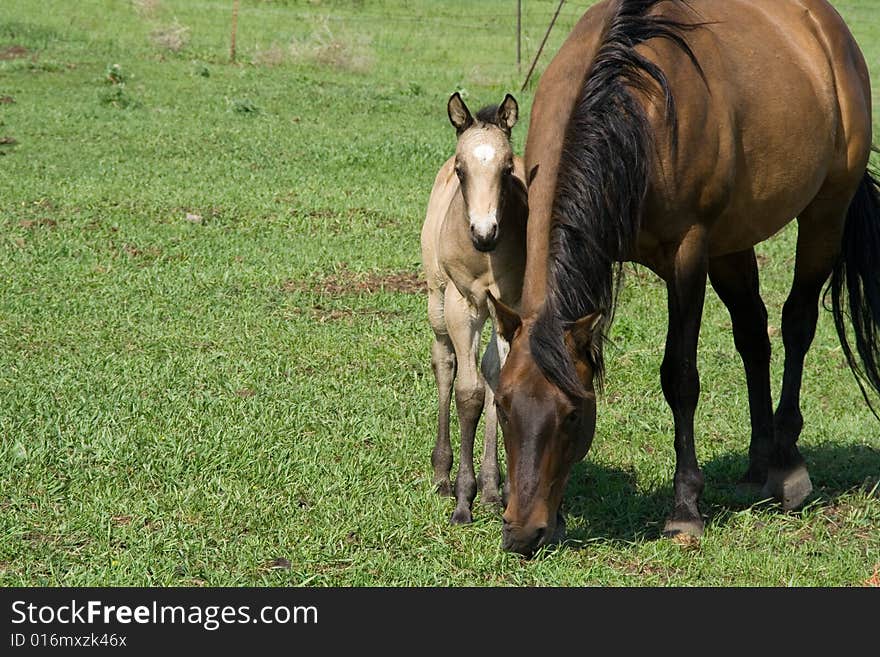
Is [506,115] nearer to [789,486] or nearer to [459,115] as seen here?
[459,115]

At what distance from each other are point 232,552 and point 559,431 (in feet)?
4.73

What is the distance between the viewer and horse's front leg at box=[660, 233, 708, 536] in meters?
4.95

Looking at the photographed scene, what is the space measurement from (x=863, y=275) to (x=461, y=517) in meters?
2.76

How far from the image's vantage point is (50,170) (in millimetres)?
12172

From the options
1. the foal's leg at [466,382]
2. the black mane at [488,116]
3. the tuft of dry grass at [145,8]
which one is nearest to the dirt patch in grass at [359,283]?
the foal's leg at [466,382]

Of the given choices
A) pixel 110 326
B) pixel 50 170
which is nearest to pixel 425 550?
pixel 110 326

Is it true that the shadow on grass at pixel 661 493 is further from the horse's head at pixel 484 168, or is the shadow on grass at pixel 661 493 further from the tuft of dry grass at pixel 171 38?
the tuft of dry grass at pixel 171 38

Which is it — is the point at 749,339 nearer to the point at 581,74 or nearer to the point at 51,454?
the point at 581,74

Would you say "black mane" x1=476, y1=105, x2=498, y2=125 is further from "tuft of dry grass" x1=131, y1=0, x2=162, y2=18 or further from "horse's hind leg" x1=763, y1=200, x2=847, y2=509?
"tuft of dry grass" x1=131, y1=0, x2=162, y2=18

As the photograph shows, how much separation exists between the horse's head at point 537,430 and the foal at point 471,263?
1.73ft

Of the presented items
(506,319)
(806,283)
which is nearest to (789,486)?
(806,283)

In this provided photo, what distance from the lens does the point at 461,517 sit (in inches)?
201

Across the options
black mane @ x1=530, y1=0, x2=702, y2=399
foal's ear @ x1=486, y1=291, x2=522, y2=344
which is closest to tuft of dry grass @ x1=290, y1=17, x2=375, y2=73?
black mane @ x1=530, y1=0, x2=702, y2=399

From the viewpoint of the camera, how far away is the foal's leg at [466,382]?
5.09 meters
